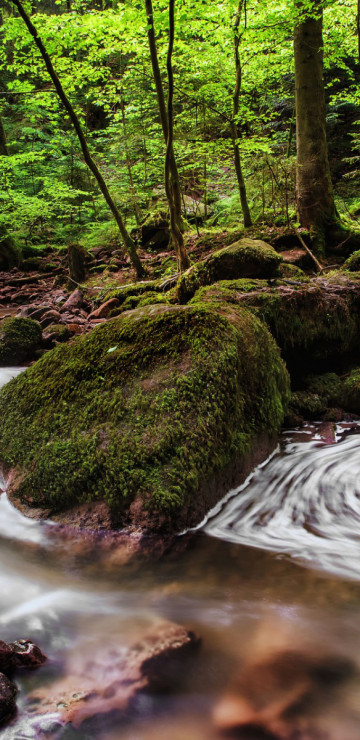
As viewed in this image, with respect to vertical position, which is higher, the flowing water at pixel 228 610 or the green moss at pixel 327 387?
the green moss at pixel 327 387

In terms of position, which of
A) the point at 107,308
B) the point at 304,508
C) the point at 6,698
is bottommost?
the point at 304,508

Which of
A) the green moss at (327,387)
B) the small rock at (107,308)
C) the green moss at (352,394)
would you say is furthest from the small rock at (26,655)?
the small rock at (107,308)

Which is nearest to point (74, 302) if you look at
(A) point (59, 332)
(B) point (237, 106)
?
(A) point (59, 332)

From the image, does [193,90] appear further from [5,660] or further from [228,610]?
[5,660]

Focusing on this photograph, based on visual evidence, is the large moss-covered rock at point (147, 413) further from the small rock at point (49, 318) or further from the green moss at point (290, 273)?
the small rock at point (49, 318)

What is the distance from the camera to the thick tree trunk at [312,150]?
733 cm

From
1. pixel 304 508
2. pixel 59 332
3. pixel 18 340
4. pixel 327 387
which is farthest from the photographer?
pixel 59 332

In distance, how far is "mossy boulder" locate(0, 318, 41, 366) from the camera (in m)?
6.38

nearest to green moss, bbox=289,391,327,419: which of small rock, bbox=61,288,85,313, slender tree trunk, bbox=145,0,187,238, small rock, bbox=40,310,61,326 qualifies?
slender tree trunk, bbox=145,0,187,238

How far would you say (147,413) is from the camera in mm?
2936

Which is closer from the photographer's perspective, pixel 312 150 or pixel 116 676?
pixel 116 676

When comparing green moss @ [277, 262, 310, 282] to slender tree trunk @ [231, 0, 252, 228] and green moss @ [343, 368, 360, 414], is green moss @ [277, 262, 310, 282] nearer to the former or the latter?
green moss @ [343, 368, 360, 414]

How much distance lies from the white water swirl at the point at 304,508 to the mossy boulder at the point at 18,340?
14.6 ft

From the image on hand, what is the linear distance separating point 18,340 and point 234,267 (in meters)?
3.56
